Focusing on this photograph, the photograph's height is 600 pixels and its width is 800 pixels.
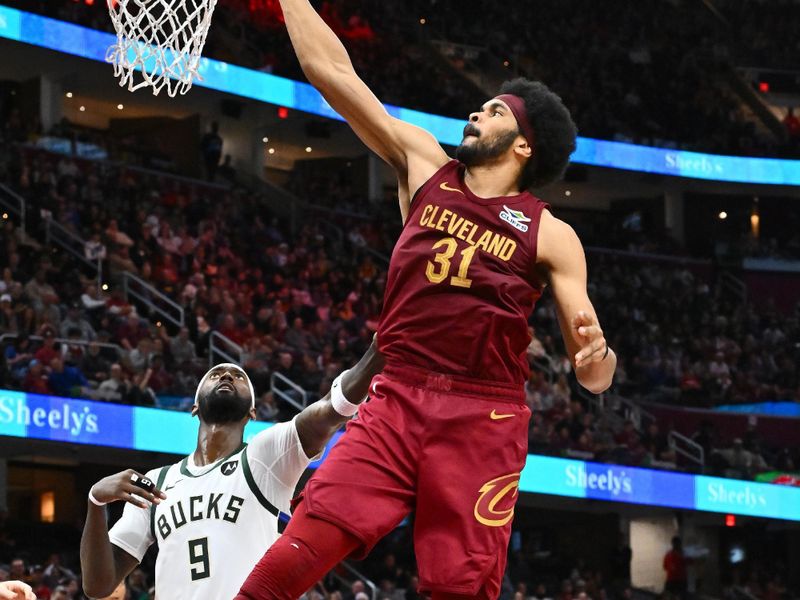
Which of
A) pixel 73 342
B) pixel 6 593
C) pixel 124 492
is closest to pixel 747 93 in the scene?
pixel 73 342

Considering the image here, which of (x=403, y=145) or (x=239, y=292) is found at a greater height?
(x=239, y=292)

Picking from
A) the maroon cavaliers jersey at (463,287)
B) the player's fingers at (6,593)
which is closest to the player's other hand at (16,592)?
the player's fingers at (6,593)

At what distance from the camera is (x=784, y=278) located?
105ft

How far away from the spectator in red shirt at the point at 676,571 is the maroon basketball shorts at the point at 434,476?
1941 cm

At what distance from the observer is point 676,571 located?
2356 cm

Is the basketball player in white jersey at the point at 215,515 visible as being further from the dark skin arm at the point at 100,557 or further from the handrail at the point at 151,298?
the handrail at the point at 151,298

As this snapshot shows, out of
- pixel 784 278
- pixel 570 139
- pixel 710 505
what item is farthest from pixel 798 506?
pixel 570 139

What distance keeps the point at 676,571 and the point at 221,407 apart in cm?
1863

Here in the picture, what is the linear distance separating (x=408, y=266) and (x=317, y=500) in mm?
766

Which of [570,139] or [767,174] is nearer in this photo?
[570,139]

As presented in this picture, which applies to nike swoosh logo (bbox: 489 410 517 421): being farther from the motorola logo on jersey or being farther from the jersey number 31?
the motorola logo on jersey

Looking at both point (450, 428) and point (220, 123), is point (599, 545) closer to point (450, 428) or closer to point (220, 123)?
point (220, 123)

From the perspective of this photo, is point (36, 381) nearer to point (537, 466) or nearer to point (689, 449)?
point (537, 466)

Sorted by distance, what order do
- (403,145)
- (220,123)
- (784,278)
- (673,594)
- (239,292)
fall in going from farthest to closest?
(784,278) < (220,123) < (673,594) < (239,292) < (403,145)
